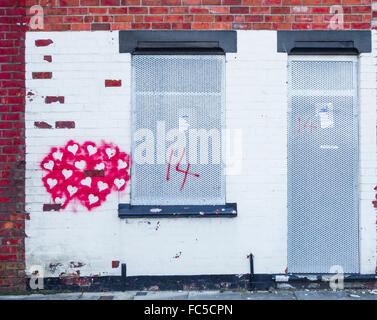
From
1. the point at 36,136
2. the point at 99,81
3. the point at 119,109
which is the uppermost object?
the point at 99,81

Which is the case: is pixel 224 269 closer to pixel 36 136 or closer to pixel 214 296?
pixel 214 296

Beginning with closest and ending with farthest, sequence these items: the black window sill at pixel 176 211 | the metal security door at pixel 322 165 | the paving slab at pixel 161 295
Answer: the paving slab at pixel 161 295 → the black window sill at pixel 176 211 → the metal security door at pixel 322 165

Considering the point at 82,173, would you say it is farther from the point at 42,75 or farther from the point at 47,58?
the point at 47,58

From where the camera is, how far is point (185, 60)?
541 centimetres

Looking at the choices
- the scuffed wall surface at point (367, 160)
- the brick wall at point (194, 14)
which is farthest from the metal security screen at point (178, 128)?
the scuffed wall surface at point (367, 160)

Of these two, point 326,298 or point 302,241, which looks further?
point 302,241

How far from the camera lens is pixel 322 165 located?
5.39 meters

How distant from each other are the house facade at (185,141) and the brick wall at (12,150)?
0.06 feet

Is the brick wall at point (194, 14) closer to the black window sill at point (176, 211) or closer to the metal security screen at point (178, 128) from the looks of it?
the metal security screen at point (178, 128)

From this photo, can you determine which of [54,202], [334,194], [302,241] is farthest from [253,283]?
[54,202]

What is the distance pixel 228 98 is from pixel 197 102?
1.33 feet

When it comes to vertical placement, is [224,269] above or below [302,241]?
below

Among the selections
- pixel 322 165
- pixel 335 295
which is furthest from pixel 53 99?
pixel 335 295

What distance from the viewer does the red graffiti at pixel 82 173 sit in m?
5.27
